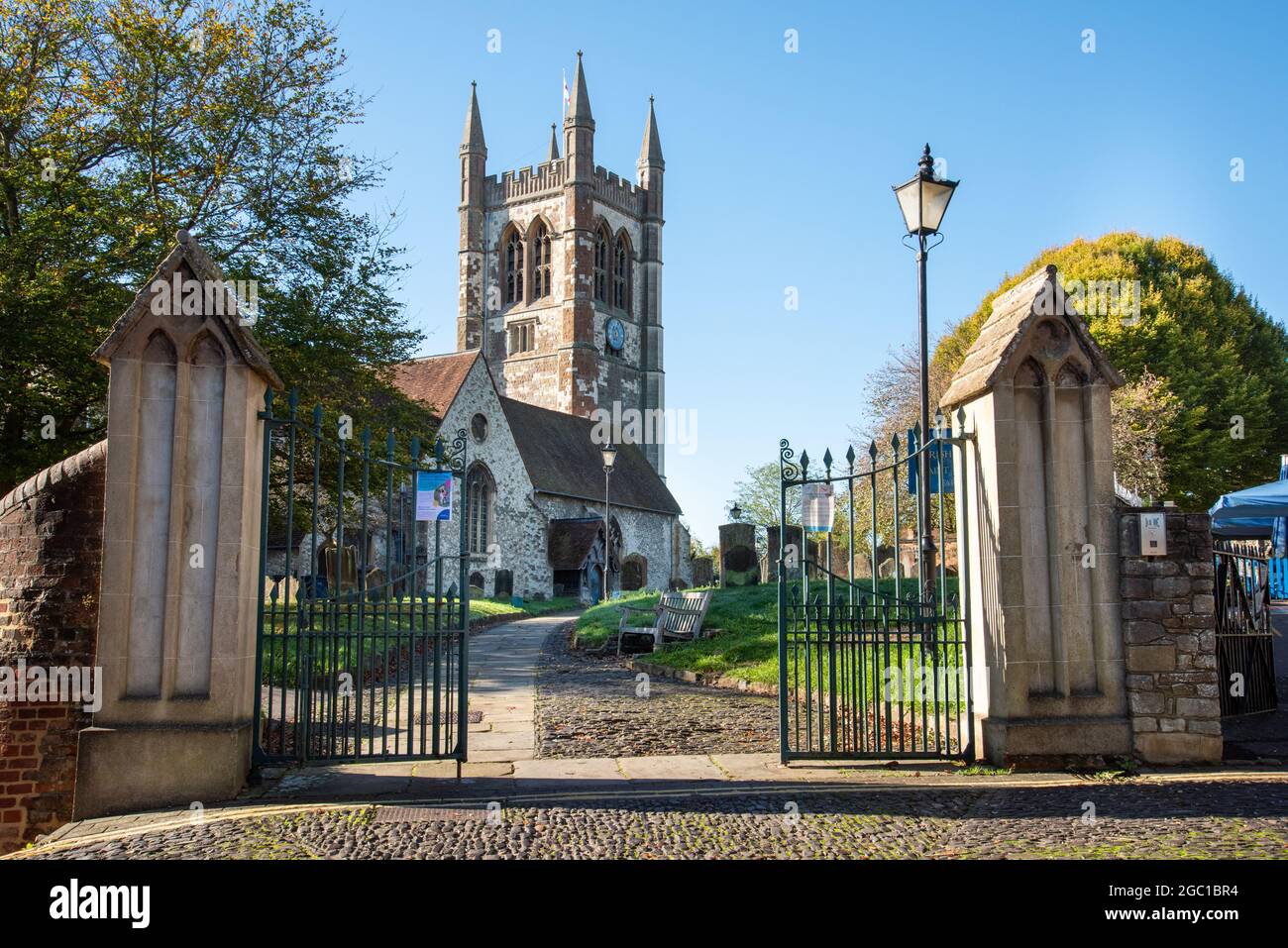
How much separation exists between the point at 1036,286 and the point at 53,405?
15.0 m

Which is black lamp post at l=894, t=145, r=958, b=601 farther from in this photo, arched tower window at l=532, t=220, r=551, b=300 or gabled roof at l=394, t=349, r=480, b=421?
arched tower window at l=532, t=220, r=551, b=300

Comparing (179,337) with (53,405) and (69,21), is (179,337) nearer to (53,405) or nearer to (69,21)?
(53,405)

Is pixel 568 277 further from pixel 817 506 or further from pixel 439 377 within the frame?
pixel 817 506

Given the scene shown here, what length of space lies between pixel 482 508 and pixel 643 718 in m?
32.0

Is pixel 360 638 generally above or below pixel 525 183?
below

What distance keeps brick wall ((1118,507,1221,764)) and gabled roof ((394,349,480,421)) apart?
32448 mm

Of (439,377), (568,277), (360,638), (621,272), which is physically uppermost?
(621,272)

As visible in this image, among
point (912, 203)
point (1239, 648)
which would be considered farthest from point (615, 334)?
point (1239, 648)

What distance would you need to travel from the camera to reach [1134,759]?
7332mm

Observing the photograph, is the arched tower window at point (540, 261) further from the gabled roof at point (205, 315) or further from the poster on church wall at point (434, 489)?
the gabled roof at point (205, 315)

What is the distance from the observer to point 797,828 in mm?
5668

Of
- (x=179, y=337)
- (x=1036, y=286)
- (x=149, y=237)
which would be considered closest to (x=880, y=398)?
(x=149, y=237)

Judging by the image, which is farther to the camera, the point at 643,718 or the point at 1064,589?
the point at 643,718

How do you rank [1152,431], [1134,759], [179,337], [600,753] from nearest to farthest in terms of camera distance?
[179,337] < [1134,759] < [600,753] < [1152,431]
